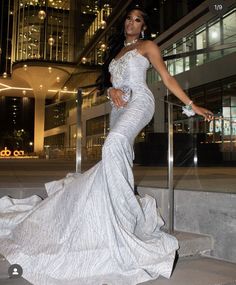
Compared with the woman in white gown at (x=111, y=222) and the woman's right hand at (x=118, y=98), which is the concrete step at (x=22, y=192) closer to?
the woman in white gown at (x=111, y=222)

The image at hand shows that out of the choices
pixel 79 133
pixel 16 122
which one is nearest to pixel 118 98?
pixel 79 133

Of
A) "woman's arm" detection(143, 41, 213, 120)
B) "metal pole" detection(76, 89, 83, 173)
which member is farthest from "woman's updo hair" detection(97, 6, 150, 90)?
"metal pole" detection(76, 89, 83, 173)

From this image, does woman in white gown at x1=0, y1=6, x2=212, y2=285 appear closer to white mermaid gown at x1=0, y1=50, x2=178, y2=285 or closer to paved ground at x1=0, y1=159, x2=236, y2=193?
white mermaid gown at x1=0, y1=50, x2=178, y2=285

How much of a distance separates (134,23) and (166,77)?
0.55 meters

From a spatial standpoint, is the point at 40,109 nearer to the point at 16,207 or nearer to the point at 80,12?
the point at 80,12

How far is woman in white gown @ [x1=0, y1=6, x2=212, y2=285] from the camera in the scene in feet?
7.64

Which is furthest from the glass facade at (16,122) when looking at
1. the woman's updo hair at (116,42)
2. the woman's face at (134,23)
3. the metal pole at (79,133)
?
the woman's face at (134,23)

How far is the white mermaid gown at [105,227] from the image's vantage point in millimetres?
2322

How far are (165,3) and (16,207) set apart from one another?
21.9 m

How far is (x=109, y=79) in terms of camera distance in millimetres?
3240

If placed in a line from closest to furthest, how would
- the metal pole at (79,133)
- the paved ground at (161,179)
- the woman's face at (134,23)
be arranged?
the woman's face at (134,23), the paved ground at (161,179), the metal pole at (79,133)

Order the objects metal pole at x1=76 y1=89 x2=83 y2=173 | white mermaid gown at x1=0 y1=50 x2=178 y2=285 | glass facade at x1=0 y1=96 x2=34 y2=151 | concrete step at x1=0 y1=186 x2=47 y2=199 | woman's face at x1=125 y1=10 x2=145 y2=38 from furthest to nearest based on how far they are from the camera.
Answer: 1. glass facade at x1=0 y1=96 x2=34 y2=151
2. metal pole at x1=76 y1=89 x2=83 y2=173
3. concrete step at x1=0 y1=186 x2=47 y2=199
4. woman's face at x1=125 y1=10 x2=145 y2=38
5. white mermaid gown at x1=0 y1=50 x2=178 y2=285

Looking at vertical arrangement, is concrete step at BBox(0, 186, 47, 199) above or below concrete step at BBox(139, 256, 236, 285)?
above

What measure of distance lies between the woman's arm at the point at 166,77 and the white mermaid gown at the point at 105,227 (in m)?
0.07
